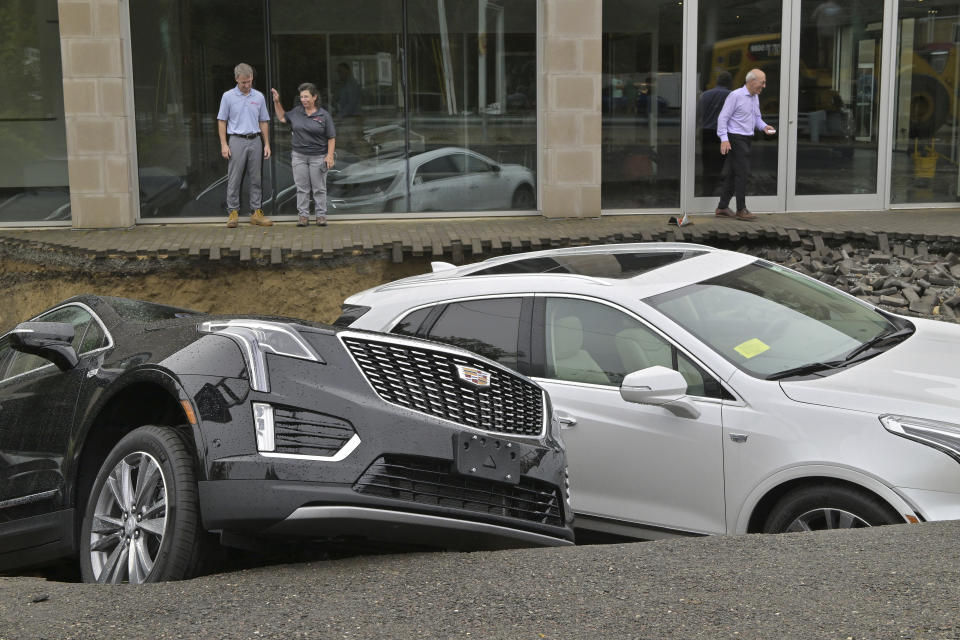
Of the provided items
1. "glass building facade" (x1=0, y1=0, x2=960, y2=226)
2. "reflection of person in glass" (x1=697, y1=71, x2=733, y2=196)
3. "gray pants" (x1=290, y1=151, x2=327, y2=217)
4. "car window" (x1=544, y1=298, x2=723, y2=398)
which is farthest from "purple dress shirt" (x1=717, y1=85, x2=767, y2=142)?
"car window" (x1=544, y1=298, x2=723, y2=398)

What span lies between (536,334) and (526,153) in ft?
31.0

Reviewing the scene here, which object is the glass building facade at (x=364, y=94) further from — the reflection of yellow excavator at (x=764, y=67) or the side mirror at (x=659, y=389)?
the side mirror at (x=659, y=389)

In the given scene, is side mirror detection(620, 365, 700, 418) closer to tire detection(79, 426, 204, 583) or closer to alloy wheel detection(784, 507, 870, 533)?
alloy wheel detection(784, 507, 870, 533)

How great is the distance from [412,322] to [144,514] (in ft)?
7.79

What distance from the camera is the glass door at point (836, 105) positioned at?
14992 millimetres

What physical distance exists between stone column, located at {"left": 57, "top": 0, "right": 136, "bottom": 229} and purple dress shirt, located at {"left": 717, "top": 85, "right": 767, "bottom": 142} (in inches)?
304

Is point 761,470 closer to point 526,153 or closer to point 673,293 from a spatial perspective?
point 673,293

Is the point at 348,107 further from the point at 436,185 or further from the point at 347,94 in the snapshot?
the point at 436,185

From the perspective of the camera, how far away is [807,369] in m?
5.42

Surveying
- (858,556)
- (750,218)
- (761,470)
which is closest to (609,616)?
(858,556)

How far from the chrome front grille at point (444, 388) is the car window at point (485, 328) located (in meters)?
1.04

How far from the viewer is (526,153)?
1510cm

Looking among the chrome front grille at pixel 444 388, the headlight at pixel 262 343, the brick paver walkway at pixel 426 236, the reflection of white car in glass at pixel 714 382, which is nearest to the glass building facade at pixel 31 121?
the brick paver walkway at pixel 426 236

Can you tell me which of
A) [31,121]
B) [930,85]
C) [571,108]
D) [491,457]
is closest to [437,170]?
[571,108]
